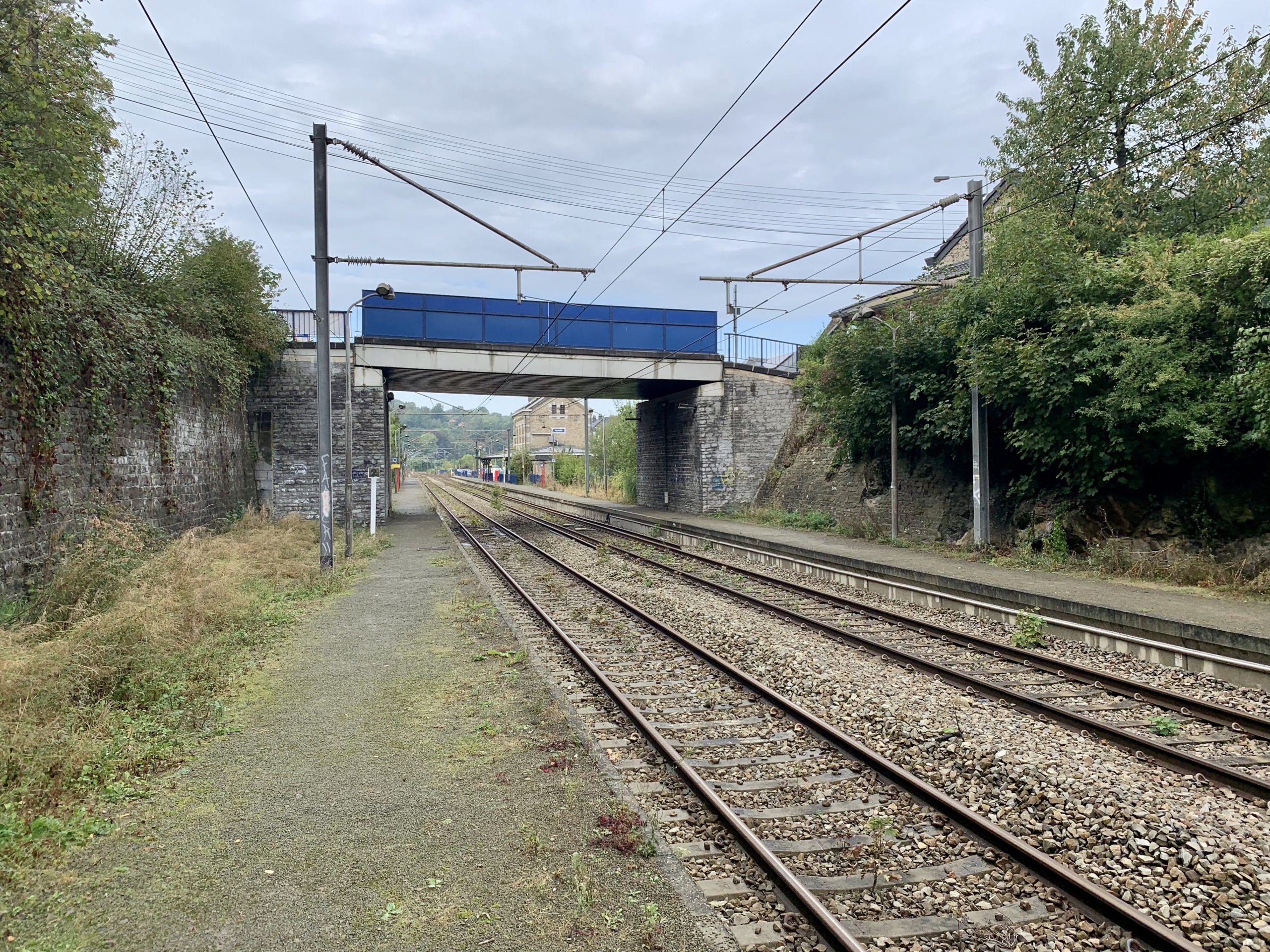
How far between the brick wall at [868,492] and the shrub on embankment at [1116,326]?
54cm

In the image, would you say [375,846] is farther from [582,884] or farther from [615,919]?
[615,919]

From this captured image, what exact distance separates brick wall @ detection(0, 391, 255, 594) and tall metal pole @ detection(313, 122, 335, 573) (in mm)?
2886

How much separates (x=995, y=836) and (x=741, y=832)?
1.39 meters

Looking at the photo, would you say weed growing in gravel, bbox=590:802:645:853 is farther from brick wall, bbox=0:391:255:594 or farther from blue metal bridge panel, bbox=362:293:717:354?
blue metal bridge panel, bbox=362:293:717:354

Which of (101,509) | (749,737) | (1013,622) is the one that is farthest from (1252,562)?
(101,509)

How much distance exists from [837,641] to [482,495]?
1715 inches

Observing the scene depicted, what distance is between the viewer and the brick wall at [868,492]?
17.9 meters

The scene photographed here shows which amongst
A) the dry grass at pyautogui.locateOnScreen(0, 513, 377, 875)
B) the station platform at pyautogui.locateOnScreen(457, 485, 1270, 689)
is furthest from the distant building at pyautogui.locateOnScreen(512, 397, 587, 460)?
the dry grass at pyautogui.locateOnScreen(0, 513, 377, 875)

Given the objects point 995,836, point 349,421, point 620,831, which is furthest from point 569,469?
point 995,836

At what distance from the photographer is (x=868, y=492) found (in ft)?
68.7

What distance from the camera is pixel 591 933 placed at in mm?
3479


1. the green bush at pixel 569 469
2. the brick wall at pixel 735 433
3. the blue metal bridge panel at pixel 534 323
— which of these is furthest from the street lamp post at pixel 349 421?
the green bush at pixel 569 469

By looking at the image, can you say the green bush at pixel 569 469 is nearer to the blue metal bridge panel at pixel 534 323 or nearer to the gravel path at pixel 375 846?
the blue metal bridge panel at pixel 534 323

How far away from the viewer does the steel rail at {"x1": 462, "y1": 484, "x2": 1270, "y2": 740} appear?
6.26 meters
